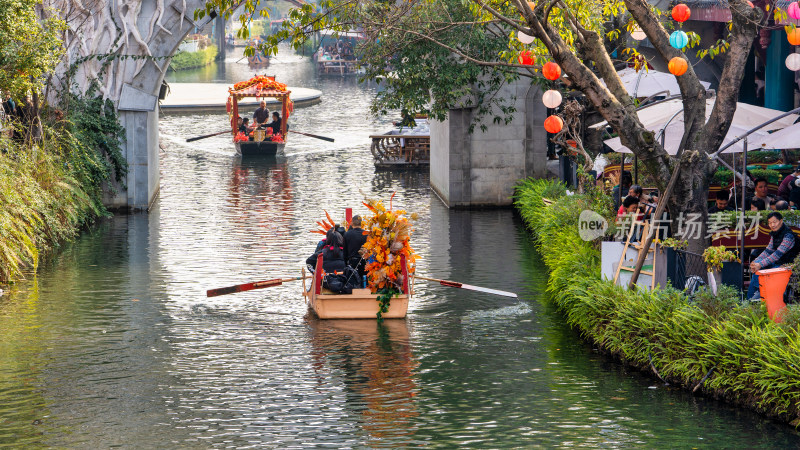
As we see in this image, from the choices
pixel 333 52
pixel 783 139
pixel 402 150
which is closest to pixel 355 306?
pixel 783 139

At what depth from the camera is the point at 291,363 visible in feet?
45.8

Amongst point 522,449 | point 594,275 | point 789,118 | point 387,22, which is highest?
point 387,22

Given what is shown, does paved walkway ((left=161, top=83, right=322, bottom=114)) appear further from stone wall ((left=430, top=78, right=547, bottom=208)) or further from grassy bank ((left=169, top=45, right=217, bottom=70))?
stone wall ((left=430, top=78, right=547, bottom=208))

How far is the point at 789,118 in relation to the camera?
19422 mm

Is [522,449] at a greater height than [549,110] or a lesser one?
lesser

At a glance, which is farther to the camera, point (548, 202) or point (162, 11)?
point (162, 11)

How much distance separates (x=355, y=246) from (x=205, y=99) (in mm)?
41417

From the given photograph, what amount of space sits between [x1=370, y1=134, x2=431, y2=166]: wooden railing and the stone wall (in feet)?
24.8

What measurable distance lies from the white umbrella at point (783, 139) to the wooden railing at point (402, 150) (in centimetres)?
1885

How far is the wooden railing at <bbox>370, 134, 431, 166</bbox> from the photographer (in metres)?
35.0

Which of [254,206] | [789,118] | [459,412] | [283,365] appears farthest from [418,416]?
[254,206]

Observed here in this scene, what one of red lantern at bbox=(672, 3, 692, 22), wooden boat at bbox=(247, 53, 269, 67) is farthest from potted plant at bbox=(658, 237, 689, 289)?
wooden boat at bbox=(247, 53, 269, 67)

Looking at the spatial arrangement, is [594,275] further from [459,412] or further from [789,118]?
[789,118]

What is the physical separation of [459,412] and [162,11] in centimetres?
1630
